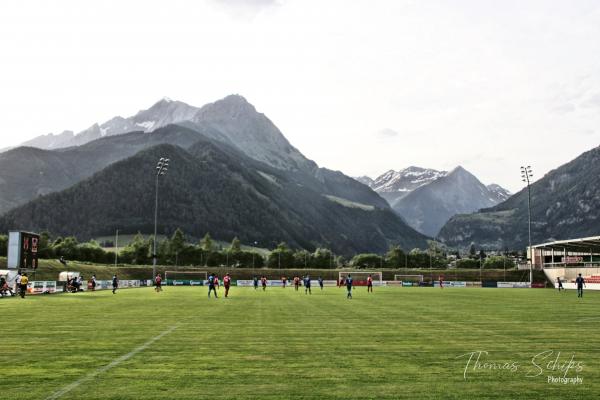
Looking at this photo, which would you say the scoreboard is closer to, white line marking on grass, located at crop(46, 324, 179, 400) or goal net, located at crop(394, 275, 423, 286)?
white line marking on grass, located at crop(46, 324, 179, 400)

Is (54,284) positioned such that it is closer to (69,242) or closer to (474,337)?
(474,337)

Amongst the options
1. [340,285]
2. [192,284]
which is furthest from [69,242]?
[340,285]

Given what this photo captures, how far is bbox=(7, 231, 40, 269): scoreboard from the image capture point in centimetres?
5741

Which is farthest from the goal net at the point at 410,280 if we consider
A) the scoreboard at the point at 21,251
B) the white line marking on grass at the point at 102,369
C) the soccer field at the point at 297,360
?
the white line marking on grass at the point at 102,369

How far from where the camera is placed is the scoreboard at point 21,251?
57.4 meters

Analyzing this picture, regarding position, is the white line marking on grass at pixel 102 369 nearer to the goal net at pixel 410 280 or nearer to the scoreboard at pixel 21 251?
the scoreboard at pixel 21 251

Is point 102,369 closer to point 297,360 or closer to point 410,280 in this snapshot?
point 297,360

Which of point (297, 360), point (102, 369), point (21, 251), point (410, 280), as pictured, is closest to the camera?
point (102, 369)

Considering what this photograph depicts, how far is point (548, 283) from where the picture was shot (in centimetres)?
12194

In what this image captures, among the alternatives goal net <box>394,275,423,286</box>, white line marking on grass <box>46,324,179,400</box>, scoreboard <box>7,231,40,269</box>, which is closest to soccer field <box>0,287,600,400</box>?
white line marking on grass <box>46,324,179,400</box>

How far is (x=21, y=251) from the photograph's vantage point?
57.9 metres

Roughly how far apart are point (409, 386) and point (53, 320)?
69.9ft

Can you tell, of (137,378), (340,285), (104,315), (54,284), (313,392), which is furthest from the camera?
(340,285)

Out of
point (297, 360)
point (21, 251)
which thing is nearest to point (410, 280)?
point (21, 251)
